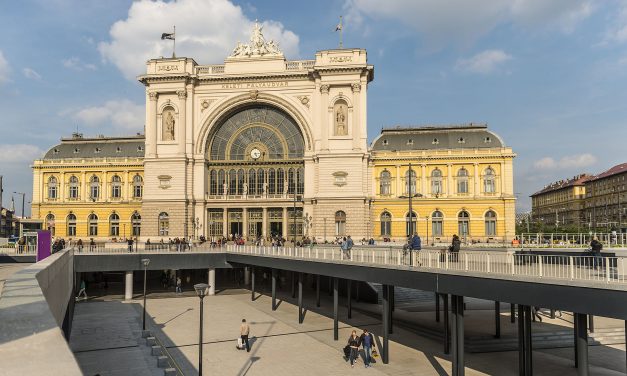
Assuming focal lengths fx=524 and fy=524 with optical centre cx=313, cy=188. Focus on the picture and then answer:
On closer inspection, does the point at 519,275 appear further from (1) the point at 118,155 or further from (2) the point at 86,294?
(1) the point at 118,155

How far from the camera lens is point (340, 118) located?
235 ft

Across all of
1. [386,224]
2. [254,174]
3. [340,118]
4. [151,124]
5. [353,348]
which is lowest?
[353,348]

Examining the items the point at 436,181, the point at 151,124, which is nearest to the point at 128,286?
the point at 151,124

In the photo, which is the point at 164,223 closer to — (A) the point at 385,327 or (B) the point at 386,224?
(B) the point at 386,224

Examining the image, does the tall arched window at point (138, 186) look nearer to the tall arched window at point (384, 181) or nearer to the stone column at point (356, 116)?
the stone column at point (356, 116)

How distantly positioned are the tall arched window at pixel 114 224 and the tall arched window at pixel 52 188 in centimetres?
1078

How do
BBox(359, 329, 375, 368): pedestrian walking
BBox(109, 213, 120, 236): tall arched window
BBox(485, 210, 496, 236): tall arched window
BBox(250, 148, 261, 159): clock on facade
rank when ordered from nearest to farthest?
BBox(359, 329, 375, 368): pedestrian walking < BBox(250, 148, 261, 159): clock on facade < BBox(485, 210, 496, 236): tall arched window < BBox(109, 213, 120, 236): tall arched window

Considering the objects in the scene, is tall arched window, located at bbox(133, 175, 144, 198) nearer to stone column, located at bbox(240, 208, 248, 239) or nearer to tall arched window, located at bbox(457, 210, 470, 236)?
stone column, located at bbox(240, 208, 248, 239)

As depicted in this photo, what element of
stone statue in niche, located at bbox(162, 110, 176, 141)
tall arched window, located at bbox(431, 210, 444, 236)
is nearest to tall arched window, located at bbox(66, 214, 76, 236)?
stone statue in niche, located at bbox(162, 110, 176, 141)

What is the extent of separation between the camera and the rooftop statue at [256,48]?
7512 centimetres

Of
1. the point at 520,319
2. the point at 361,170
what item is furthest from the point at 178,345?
the point at 361,170

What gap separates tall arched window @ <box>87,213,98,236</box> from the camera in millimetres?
85188

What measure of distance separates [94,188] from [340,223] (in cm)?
4311

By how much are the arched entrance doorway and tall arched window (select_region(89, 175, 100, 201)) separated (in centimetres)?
2250
